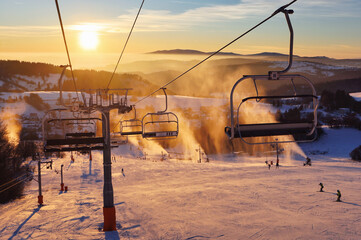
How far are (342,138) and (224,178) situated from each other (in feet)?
212

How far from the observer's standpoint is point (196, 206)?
31906 millimetres

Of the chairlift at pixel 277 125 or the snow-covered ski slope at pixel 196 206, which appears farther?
the snow-covered ski slope at pixel 196 206

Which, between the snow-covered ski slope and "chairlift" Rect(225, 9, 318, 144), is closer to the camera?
"chairlift" Rect(225, 9, 318, 144)

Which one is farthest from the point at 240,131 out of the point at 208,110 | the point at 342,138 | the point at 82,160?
the point at 208,110

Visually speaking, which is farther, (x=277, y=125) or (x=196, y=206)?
(x=196, y=206)

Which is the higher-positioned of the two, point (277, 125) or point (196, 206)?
point (277, 125)

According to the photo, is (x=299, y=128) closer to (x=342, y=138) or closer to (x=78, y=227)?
(x=78, y=227)

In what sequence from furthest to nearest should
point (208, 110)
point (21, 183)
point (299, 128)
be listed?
point (208, 110)
point (21, 183)
point (299, 128)

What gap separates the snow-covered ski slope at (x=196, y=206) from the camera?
24.0m

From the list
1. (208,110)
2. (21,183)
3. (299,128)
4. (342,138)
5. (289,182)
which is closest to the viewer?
(299,128)

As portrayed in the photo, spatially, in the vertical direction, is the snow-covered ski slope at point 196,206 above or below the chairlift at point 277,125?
below

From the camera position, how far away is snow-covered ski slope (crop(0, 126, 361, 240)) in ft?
78.9

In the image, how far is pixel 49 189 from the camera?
1628 inches

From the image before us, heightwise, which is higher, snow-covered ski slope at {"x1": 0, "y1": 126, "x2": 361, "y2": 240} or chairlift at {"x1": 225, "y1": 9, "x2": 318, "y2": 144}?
chairlift at {"x1": 225, "y1": 9, "x2": 318, "y2": 144}
